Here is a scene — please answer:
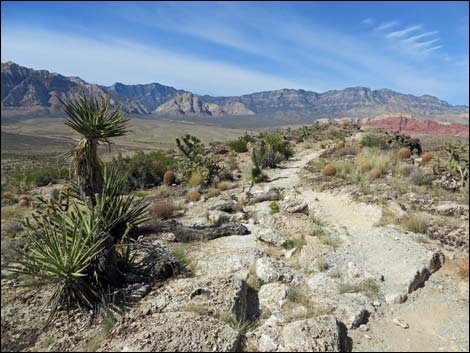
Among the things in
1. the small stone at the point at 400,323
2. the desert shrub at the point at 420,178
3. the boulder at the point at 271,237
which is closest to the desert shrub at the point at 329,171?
the desert shrub at the point at 420,178

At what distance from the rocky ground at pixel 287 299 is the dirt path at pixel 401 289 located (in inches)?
0.7

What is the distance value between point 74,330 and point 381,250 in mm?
5709

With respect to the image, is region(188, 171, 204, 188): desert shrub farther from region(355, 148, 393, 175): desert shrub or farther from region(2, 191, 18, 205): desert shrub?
region(2, 191, 18, 205): desert shrub

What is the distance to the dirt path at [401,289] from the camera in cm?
427

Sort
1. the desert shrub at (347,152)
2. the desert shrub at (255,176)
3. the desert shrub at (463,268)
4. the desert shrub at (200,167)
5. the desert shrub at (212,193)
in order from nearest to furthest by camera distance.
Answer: the desert shrub at (463,268) → the desert shrub at (212,193) → the desert shrub at (255,176) → the desert shrub at (200,167) → the desert shrub at (347,152)

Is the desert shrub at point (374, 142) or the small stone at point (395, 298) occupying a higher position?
the desert shrub at point (374, 142)

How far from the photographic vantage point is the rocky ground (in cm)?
375

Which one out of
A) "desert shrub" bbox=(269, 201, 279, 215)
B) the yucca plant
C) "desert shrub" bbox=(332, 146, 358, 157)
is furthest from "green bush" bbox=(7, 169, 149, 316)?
"desert shrub" bbox=(332, 146, 358, 157)

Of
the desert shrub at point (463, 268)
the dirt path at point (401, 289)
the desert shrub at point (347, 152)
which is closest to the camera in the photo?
the dirt path at point (401, 289)

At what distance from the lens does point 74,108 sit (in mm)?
5141

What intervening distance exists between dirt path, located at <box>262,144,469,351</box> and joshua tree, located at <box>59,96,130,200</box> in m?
4.55

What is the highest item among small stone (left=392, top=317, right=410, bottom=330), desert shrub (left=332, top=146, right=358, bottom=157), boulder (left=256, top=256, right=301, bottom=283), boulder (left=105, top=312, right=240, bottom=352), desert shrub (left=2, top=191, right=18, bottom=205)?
desert shrub (left=332, top=146, right=358, bottom=157)

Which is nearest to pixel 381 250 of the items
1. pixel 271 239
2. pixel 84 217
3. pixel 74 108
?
pixel 271 239

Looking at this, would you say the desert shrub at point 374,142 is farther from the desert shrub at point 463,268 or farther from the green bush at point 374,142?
the desert shrub at point 463,268
